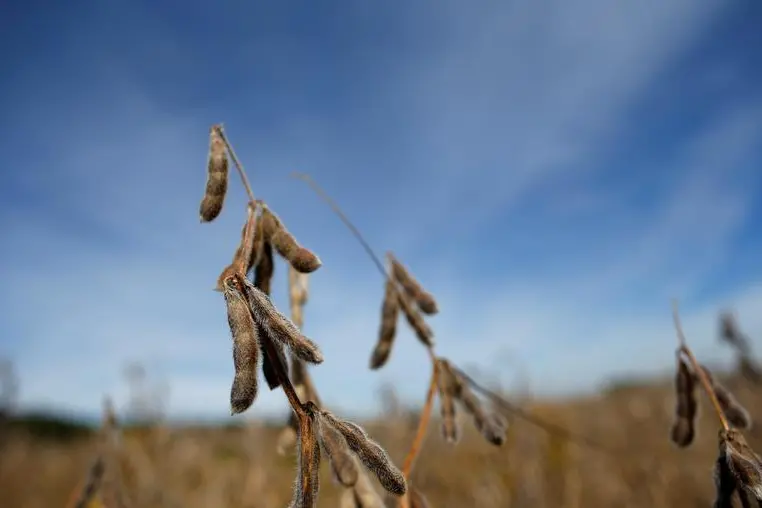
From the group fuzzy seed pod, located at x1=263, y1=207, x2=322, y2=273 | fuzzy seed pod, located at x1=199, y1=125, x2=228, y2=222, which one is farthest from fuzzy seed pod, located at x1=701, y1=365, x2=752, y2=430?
fuzzy seed pod, located at x1=199, y1=125, x2=228, y2=222

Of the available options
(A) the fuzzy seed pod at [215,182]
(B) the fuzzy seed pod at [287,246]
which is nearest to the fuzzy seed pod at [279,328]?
(B) the fuzzy seed pod at [287,246]

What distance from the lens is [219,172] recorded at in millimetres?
1544

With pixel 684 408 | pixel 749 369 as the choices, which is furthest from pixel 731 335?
pixel 684 408

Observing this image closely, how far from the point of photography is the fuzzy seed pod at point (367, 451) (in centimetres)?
125

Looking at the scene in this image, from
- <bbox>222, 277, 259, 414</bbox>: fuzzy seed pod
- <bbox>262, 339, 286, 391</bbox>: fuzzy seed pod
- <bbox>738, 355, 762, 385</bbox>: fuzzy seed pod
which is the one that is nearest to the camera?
<bbox>222, 277, 259, 414</bbox>: fuzzy seed pod

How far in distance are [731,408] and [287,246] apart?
156cm

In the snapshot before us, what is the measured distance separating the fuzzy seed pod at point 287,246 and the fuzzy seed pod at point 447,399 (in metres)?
0.64

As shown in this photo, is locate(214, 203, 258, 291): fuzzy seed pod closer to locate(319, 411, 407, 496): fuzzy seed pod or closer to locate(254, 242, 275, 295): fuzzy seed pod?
locate(254, 242, 275, 295): fuzzy seed pod

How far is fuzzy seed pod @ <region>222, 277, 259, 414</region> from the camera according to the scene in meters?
1.17

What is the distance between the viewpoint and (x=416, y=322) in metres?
1.89

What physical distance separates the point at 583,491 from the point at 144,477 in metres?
6.34

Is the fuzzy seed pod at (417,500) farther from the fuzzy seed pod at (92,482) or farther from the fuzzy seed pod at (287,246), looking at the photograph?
the fuzzy seed pod at (92,482)

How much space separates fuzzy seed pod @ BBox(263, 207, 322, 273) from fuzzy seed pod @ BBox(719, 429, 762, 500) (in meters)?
1.24

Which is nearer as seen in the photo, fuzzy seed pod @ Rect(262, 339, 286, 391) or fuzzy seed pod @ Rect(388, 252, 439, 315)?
fuzzy seed pod @ Rect(262, 339, 286, 391)
